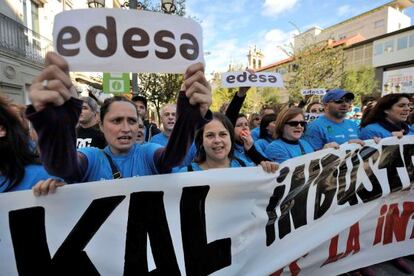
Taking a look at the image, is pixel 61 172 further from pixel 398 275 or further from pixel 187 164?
pixel 398 275

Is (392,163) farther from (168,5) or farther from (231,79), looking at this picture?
(168,5)

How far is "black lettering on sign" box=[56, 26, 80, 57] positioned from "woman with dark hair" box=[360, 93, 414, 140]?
3153 millimetres

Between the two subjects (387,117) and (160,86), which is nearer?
(387,117)

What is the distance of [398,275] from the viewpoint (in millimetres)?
3102

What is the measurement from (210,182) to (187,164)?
55 cm

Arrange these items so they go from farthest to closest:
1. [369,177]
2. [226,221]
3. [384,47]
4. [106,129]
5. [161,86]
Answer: [384,47]
[161,86]
[369,177]
[226,221]
[106,129]

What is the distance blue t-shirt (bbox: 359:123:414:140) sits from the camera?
136 inches

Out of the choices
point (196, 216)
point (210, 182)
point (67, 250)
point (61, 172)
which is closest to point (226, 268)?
point (196, 216)

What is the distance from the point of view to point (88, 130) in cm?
404

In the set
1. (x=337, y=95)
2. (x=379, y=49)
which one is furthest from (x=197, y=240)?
(x=379, y=49)

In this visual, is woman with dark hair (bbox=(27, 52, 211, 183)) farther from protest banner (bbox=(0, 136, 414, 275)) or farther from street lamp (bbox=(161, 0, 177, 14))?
street lamp (bbox=(161, 0, 177, 14))

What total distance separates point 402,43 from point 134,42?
1889 inches

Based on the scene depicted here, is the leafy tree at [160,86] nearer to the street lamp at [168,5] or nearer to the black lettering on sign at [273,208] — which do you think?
the street lamp at [168,5]

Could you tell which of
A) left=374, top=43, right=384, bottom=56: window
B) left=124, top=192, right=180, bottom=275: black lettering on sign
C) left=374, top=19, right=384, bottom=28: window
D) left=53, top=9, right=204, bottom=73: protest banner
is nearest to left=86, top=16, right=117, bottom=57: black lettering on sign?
left=53, top=9, right=204, bottom=73: protest banner
